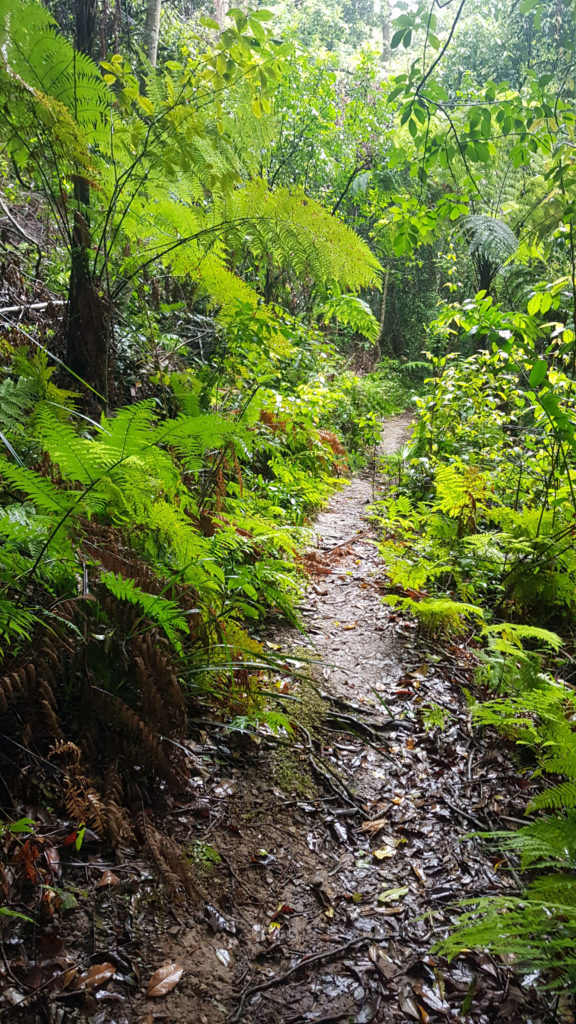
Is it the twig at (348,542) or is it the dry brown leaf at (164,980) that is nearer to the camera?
the dry brown leaf at (164,980)

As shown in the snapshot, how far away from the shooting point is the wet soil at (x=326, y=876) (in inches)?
55.9

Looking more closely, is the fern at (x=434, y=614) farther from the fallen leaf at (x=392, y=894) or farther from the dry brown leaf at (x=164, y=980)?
the dry brown leaf at (x=164, y=980)

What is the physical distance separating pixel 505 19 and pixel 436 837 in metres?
17.4

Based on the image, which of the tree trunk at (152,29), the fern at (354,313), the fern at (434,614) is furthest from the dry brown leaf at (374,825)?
the tree trunk at (152,29)

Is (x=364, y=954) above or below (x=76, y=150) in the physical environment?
below

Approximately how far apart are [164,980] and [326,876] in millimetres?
649

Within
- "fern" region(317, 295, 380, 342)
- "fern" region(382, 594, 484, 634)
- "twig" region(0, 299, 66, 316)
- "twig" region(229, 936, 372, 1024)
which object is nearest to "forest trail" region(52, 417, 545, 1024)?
"twig" region(229, 936, 372, 1024)

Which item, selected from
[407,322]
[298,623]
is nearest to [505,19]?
[407,322]

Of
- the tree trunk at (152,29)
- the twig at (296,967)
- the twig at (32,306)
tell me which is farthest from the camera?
the tree trunk at (152,29)

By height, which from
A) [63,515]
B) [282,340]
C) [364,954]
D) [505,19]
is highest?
[505,19]

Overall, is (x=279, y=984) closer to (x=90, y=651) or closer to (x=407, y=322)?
(x=90, y=651)

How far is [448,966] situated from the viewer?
1569 millimetres

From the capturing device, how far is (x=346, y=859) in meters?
1.91

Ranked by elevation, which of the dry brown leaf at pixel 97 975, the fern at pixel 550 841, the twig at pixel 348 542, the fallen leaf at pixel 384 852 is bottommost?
the fallen leaf at pixel 384 852
